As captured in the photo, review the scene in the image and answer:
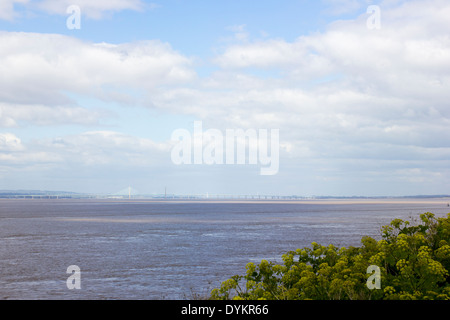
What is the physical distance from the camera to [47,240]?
227ft

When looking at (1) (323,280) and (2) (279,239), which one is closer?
(1) (323,280)

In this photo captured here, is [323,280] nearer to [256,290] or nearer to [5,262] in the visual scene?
[256,290]

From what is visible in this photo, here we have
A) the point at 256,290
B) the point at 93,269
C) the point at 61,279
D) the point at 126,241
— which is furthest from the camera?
the point at 126,241

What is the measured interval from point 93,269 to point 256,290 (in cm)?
3233

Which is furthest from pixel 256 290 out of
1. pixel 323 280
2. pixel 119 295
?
pixel 119 295

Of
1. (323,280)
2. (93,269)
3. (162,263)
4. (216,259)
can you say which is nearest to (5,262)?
(93,269)

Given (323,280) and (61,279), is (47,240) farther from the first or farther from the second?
(323,280)

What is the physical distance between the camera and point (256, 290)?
13.8m

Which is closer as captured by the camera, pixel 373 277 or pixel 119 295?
pixel 373 277
